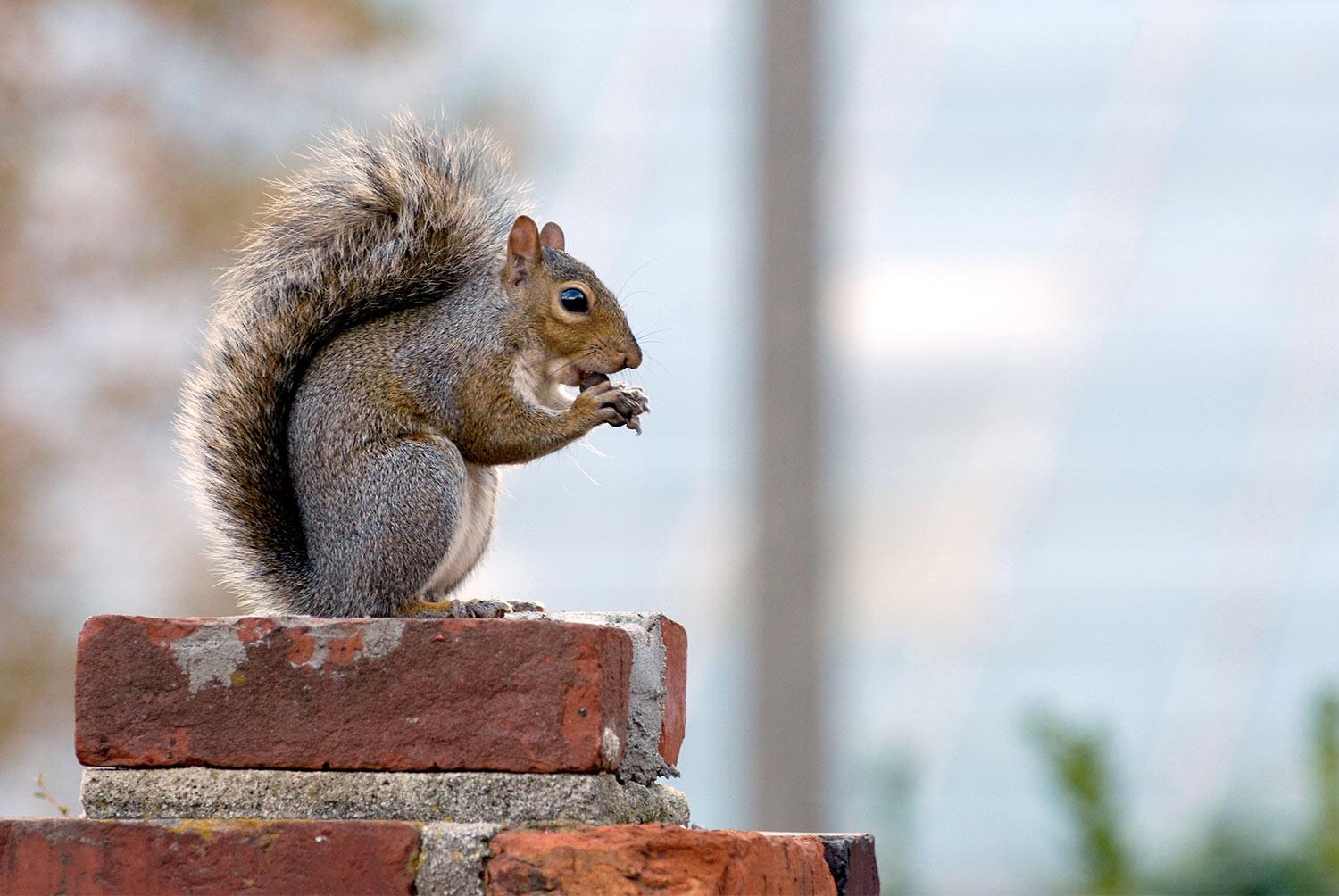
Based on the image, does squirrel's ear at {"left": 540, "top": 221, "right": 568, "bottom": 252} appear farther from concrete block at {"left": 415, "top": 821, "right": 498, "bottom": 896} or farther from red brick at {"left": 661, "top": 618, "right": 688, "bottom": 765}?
concrete block at {"left": 415, "top": 821, "right": 498, "bottom": 896}

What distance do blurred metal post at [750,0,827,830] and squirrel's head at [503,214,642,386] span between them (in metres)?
1.80

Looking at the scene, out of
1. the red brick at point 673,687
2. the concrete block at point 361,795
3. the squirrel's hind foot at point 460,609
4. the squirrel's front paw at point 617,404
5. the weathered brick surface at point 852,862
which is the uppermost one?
the squirrel's front paw at point 617,404

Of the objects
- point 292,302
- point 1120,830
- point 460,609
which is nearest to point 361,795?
point 460,609

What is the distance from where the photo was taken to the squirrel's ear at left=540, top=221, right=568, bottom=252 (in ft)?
6.02

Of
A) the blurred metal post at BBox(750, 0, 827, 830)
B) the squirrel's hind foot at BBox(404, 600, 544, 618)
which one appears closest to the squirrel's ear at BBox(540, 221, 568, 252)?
the squirrel's hind foot at BBox(404, 600, 544, 618)

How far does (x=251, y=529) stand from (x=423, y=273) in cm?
28

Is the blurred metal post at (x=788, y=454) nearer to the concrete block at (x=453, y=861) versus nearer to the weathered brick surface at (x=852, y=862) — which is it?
the weathered brick surface at (x=852, y=862)

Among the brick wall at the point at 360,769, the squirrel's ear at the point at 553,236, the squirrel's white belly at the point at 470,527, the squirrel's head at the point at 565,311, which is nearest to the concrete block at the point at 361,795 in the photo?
the brick wall at the point at 360,769

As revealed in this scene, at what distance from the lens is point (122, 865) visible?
1.28 m

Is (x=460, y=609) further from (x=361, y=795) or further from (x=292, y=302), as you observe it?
(x=292, y=302)

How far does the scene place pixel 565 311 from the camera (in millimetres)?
1688

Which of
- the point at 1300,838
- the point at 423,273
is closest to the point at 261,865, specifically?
the point at 423,273

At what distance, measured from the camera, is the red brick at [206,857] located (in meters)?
1.24

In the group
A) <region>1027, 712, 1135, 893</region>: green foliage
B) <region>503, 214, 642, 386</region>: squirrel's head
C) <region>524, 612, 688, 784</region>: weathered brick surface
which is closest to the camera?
<region>524, 612, 688, 784</region>: weathered brick surface
